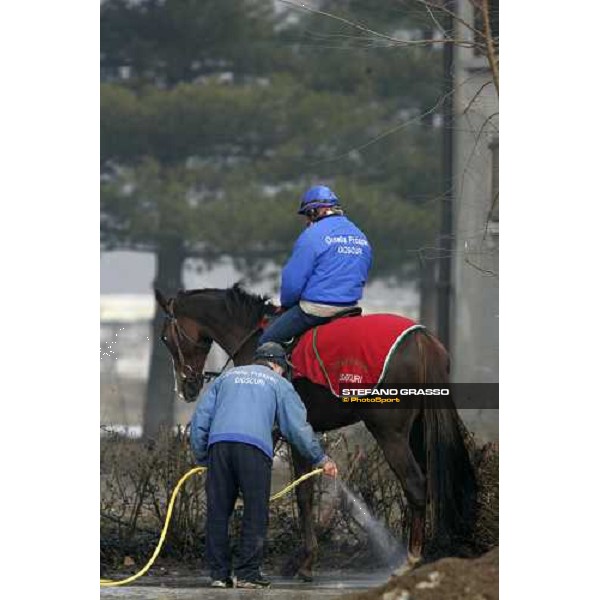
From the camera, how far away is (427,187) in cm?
1475

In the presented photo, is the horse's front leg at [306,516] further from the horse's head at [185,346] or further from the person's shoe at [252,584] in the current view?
the horse's head at [185,346]

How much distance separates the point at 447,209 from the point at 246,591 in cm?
323

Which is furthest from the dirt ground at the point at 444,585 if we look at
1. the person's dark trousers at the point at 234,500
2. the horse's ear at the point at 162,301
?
the horse's ear at the point at 162,301

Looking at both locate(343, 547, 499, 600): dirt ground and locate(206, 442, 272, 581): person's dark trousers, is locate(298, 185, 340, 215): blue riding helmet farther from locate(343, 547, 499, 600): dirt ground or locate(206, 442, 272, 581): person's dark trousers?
locate(343, 547, 499, 600): dirt ground

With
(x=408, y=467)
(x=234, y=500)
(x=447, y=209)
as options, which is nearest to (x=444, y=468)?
(x=408, y=467)

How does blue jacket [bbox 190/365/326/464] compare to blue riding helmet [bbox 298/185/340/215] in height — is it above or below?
below

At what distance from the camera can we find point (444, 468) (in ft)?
43.3

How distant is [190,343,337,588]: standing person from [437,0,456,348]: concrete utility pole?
181cm

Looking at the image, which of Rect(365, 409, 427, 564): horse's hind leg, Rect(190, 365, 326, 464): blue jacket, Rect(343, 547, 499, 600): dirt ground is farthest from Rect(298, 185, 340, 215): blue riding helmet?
Rect(343, 547, 499, 600): dirt ground

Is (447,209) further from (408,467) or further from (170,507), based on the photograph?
(170,507)

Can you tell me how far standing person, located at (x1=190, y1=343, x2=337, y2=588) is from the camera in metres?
12.5
